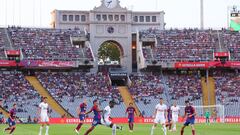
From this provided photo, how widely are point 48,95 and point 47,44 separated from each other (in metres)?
13.0

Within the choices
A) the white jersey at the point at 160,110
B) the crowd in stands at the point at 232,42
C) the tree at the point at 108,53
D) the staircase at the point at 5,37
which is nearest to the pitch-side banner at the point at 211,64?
the crowd in stands at the point at 232,42

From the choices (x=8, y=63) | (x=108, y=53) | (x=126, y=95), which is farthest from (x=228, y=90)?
(x=108, y=53)

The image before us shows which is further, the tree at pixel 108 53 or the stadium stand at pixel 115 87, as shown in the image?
the tree at pixel 108 53

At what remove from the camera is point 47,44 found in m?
95.2

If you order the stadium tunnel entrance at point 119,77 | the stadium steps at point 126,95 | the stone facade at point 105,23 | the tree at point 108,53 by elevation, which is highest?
the stone facade at point 105,23

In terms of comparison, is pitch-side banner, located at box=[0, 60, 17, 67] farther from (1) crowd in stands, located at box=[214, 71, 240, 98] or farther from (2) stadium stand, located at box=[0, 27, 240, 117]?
(1) crowd in stands, located at box=[214, 71, 240, 98]

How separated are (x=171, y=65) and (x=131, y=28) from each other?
35.7ft

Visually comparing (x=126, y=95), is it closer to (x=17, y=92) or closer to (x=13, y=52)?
(x=17, y=92)

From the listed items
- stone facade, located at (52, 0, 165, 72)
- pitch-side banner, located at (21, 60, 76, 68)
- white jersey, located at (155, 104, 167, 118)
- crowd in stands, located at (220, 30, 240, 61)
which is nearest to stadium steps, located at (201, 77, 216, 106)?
crowd in stands, located at (220, 30, 240, 61)

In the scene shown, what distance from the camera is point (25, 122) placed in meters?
70.7

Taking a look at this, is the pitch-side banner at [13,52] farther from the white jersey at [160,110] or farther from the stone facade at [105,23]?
the white jersey at [160,110]

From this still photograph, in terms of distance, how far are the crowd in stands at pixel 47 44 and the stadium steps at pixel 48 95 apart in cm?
390

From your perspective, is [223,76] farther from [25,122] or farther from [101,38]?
[25,122]

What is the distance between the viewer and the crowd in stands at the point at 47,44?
92812 mm
